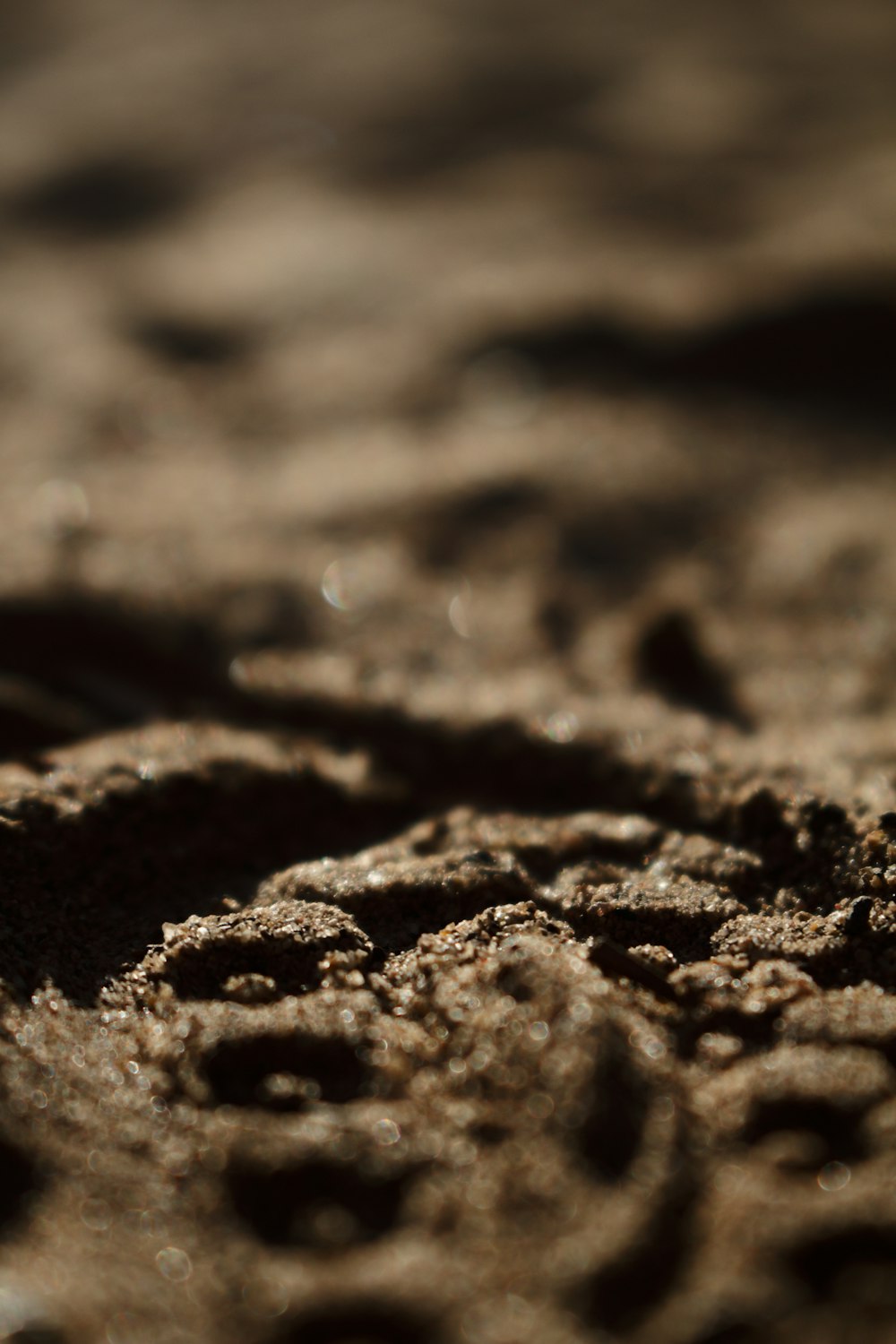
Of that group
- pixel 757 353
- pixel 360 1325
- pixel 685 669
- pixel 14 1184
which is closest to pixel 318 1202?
pixel 360 1325

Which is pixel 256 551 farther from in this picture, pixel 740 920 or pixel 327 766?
pixel 740 920

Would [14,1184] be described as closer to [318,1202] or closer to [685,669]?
[318,1202]

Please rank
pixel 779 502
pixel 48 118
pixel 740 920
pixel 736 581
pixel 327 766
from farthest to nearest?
pixel 48 118, pixel 779 502, pixel 736 581, pixel 327 766, pixel 740 920

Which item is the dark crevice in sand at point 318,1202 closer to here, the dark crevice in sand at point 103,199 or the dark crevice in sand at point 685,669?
the dark crevice in sand at point 685,669

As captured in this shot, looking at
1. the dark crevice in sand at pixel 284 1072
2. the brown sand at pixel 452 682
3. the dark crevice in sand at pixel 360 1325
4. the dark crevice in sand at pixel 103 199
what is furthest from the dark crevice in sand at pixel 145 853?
the dark crevice in sand at pixel 103 199

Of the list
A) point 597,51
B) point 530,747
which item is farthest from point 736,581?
point 597,51

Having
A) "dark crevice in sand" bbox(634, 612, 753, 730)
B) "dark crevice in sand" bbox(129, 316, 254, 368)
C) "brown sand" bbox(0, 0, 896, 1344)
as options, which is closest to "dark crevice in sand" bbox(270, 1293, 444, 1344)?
"brown sand" bbox(0, 0, 896, 1344)

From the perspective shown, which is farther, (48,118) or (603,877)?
(48,118)

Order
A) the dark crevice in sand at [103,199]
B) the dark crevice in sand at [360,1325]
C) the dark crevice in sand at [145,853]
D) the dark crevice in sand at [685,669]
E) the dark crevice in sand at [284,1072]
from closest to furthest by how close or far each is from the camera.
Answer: the dark crevice in sand at [360,1325]
the dark crevice in sand at [284,1072]
the dark crevice in sand at [145,853]
the dark crevice in sand at [685,669]
the dark crevice in sand at [103,199]
